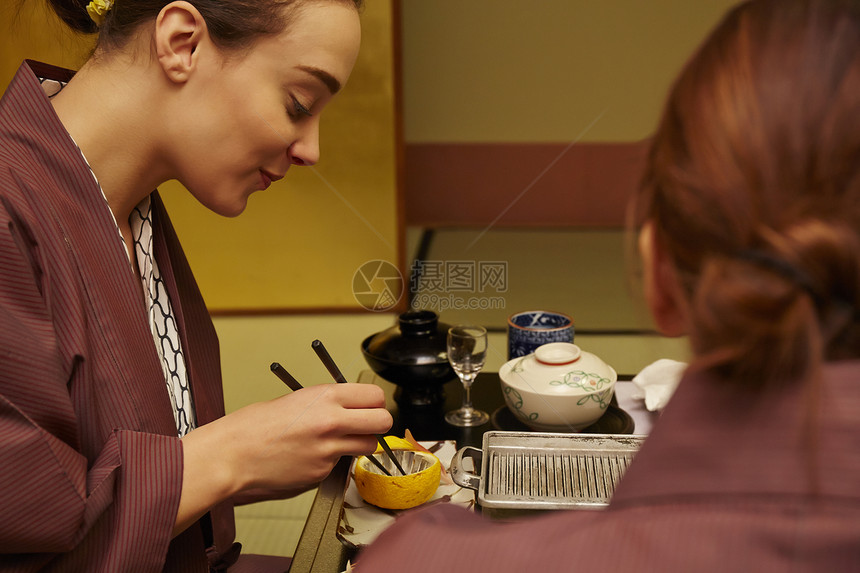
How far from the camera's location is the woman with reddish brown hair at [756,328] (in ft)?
1.41

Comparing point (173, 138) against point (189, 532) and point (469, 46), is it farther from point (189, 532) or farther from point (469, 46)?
point (469, 46)

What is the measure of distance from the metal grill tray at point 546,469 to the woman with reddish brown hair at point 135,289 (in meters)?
0.16

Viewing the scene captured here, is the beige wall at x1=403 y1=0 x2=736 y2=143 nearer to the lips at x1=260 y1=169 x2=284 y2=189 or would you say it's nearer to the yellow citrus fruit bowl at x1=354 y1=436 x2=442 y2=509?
the lips at x1=260 y1=169 x2=284 y2=189

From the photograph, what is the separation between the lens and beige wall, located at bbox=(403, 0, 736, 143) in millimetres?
4070

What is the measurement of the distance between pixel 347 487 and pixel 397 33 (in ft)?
7.27

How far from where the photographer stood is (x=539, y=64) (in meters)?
4.15

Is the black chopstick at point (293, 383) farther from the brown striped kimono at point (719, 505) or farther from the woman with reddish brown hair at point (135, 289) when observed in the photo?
the brown striped kimono at point (719, 505)

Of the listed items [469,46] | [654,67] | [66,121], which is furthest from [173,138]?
[654,67]

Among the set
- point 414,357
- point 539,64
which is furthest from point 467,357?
point 539,64

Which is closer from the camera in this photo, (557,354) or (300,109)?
(300,109)

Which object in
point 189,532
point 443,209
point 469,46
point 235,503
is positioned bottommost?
point 443,209

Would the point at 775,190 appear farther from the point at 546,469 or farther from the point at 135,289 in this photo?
the point at 135,289

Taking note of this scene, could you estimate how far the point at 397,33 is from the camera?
289 centimetres

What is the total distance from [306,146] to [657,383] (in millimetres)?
717
